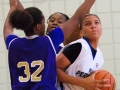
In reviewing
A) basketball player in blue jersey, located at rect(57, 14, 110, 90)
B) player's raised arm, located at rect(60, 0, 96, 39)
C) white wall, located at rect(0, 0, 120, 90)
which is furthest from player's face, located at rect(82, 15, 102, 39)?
white wall, located at rect(0, 0, 120, 90)

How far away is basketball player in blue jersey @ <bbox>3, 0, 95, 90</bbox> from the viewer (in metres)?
2.12

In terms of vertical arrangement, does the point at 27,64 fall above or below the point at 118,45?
above

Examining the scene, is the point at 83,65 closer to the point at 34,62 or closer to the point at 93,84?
the point at 93,84

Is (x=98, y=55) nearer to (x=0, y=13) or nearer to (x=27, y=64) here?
(x=27, y=64)

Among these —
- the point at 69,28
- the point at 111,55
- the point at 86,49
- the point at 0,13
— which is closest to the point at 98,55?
the point at 86,49

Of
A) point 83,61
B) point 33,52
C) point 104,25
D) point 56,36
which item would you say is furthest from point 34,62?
point 104,25

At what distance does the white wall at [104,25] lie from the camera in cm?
363

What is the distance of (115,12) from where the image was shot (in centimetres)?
364

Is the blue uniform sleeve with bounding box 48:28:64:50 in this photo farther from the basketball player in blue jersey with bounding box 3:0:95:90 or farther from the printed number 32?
the printed number 32

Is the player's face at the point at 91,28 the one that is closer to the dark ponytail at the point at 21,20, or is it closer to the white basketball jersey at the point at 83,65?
the white basketball jersey at the point at 83,65

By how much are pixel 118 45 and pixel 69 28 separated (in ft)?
4.97

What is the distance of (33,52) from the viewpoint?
2.14 meters

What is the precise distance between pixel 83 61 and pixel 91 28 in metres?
0.23

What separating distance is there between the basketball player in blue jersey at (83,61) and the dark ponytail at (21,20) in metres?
0.28
